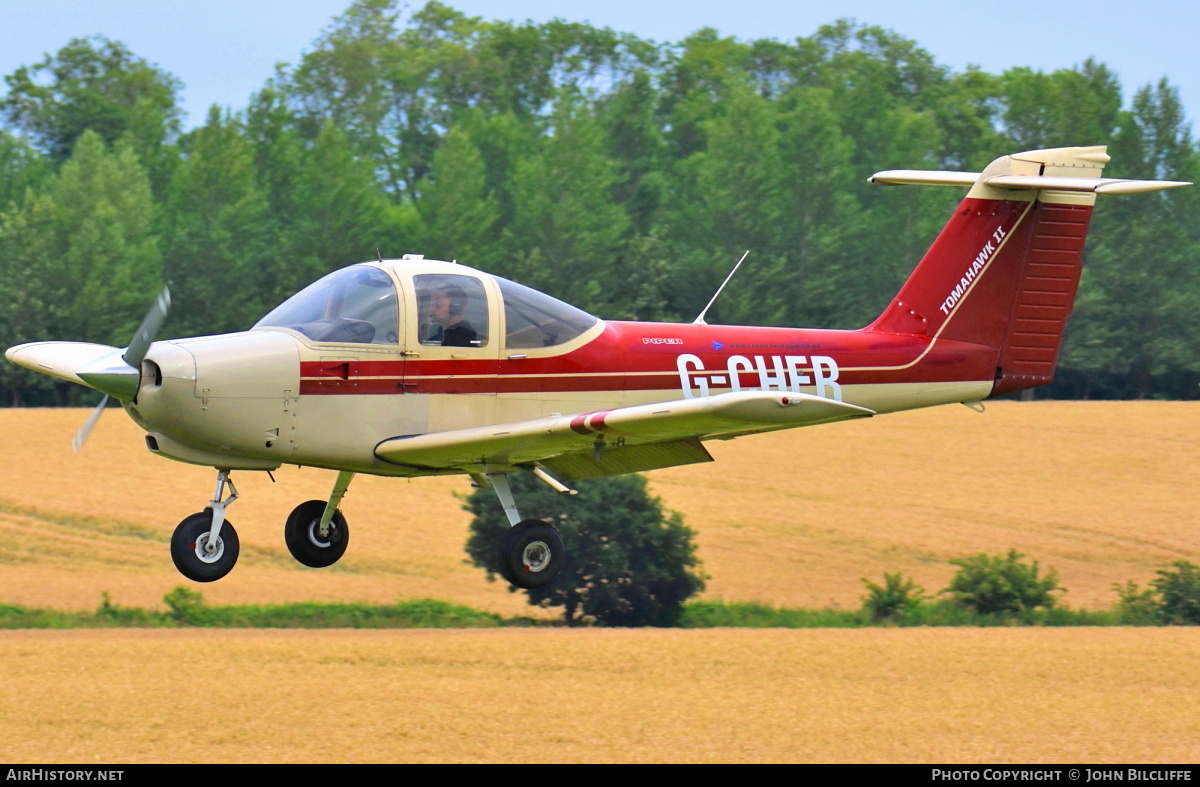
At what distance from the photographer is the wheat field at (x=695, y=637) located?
68.1ft

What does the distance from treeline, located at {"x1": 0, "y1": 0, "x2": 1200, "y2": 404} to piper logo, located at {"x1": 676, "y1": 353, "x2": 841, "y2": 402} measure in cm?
3840

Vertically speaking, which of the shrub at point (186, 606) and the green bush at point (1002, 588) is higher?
the green bush at point (1002, 588)

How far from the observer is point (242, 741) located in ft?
65.8

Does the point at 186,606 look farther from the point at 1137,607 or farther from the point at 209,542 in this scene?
the point at 209,542

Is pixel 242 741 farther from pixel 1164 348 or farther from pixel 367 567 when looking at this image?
pixel 1164 348

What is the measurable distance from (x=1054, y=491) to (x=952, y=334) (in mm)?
32557

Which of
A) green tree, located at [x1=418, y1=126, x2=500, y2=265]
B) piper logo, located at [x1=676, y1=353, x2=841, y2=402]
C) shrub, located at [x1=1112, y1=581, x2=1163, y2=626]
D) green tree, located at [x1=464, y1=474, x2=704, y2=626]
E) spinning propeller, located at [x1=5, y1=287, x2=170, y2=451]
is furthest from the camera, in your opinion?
green tree, located at [x1=418, y1=126, x2=500, y2=265]

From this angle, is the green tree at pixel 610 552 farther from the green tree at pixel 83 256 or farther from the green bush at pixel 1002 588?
the green tree at pixel 83 256

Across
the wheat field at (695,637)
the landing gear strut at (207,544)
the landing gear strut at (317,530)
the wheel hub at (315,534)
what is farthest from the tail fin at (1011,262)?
the wheat field at (695,637)

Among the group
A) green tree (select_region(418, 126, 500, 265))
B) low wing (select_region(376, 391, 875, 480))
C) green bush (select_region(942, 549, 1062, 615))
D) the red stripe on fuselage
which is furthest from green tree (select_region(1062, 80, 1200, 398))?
low wing (select_region(376, 391, 875, 480))

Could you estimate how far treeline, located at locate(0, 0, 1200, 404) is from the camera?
51375 mm

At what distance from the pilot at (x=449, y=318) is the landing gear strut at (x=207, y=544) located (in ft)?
6.13

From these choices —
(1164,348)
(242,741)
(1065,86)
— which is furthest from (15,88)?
(242,741)

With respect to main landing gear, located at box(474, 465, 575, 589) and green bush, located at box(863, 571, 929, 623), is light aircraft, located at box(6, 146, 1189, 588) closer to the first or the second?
main landing gear, located at box(474, 465, 575, 589)
